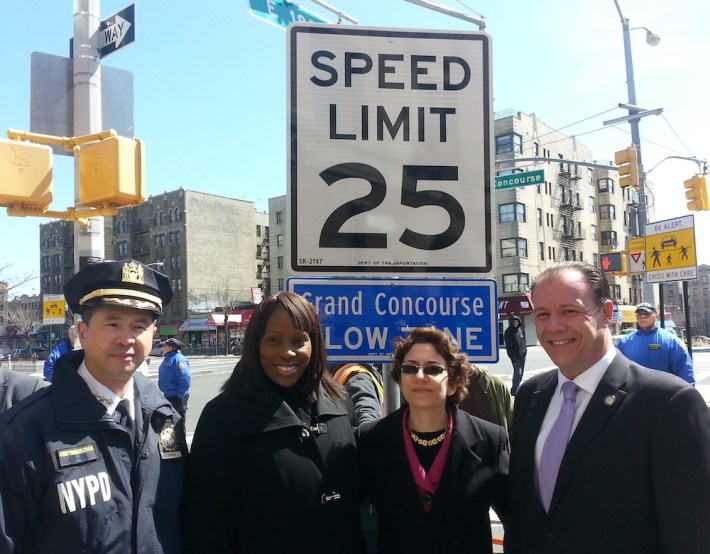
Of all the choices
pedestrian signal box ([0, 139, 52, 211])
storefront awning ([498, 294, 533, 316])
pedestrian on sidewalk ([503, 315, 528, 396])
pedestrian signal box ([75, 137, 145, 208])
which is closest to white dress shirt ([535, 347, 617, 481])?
pedestrian signal box ([75, 137, 145, 208])

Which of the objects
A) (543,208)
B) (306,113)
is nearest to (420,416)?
(306,113)

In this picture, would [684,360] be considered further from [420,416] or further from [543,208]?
[543,208]

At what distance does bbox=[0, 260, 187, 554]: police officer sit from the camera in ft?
5.96

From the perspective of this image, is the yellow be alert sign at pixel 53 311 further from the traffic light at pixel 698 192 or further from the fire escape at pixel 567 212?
the fire escape at pixel 567 212

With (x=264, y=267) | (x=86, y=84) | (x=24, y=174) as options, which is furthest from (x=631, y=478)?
(x=264, y=267)

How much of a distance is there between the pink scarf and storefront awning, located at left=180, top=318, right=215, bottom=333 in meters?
57.4

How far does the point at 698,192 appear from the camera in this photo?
15359 mm

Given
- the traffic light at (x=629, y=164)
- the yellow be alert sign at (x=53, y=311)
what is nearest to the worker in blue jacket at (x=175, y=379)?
the yellow be alert sign at (x=53, y=311)

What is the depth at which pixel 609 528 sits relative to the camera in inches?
A: 72.6

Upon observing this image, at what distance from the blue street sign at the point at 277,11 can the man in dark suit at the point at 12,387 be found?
5.44m

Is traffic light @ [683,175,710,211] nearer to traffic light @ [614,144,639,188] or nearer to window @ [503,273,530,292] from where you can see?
traffic light @ [614,144,639,188]

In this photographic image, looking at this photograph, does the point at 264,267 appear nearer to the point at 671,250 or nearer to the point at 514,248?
the point at 514,248

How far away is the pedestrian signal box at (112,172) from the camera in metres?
4.54

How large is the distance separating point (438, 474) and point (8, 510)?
1.40 meters
